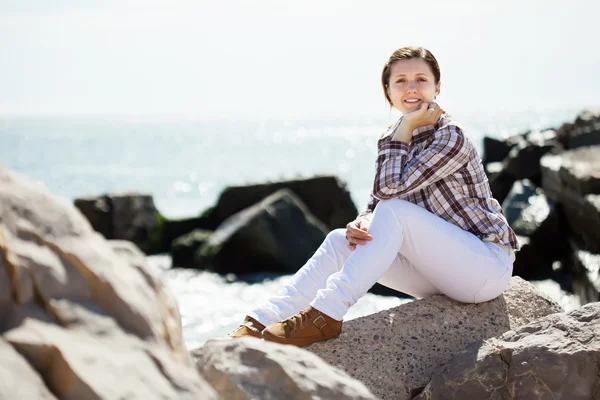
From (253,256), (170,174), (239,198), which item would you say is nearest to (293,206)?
(253,256)

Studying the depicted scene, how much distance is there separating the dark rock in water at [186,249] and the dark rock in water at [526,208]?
4.25m

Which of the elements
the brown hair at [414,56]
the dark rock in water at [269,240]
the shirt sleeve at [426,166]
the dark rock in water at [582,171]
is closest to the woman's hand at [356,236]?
the shirt sleeve at [426,166]

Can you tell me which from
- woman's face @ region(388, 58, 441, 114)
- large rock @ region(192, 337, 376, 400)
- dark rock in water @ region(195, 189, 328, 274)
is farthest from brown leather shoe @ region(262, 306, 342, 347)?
dark rock in water @ region(195, 189, 328, 274)

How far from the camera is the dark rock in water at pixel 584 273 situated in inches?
313

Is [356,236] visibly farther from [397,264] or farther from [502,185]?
[502,185]

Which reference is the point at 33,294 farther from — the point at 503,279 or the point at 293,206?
the point at 293,206

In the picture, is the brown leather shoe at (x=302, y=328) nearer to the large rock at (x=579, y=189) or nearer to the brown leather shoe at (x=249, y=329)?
the brown leather shoe at (x=249, y=329)

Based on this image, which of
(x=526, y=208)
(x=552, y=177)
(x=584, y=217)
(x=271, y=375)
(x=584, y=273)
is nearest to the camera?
(x=271, y=375)

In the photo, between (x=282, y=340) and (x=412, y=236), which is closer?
(x=282, y=340)

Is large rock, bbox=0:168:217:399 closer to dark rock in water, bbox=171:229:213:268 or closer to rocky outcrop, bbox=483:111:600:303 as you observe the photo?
rocky outcrop, bbox=483:111:600:303

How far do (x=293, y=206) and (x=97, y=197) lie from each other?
3.38 meters

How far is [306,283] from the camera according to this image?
11.4 ft

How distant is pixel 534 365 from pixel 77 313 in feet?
6.28

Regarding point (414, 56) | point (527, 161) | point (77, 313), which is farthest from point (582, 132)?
point (77, 313)
